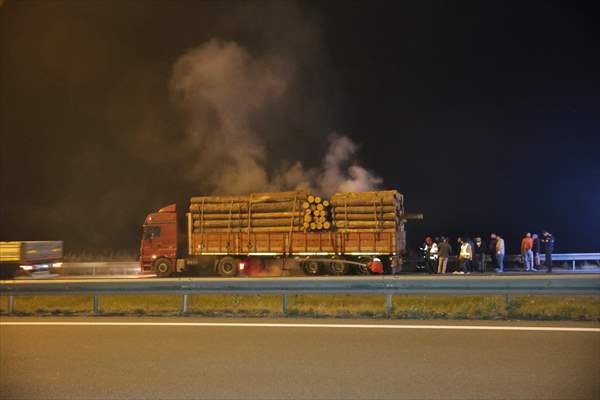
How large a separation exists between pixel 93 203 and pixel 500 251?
41384mm

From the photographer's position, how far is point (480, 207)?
5312cm

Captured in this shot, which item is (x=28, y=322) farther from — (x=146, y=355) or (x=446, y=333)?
(x=446, y=333)

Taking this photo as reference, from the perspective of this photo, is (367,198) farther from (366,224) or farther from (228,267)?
(228,267)

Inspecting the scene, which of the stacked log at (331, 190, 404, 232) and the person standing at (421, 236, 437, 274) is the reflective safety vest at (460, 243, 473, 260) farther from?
the stacked log at (331, 190, 404, 232)

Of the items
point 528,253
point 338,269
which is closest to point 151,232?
point 338,269

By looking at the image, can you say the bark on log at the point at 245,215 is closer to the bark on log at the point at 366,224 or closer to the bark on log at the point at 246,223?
the bark on log at the point at 246,223

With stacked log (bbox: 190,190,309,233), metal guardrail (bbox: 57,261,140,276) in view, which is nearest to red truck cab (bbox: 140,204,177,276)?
stacked log (bbox: 190,190,309,233)

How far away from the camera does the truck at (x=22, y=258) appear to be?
23.1 meters

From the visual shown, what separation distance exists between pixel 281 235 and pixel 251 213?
165cm

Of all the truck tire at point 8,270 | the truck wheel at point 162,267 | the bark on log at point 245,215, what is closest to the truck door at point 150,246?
the truck wheel at point 162,267

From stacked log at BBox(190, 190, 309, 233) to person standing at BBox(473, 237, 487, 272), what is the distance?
6.99 metres

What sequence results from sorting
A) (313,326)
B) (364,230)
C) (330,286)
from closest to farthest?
(313,326), (330,286), (364,230)

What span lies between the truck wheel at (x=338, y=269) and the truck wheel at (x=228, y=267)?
3.81 metres

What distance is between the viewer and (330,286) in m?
10.6
